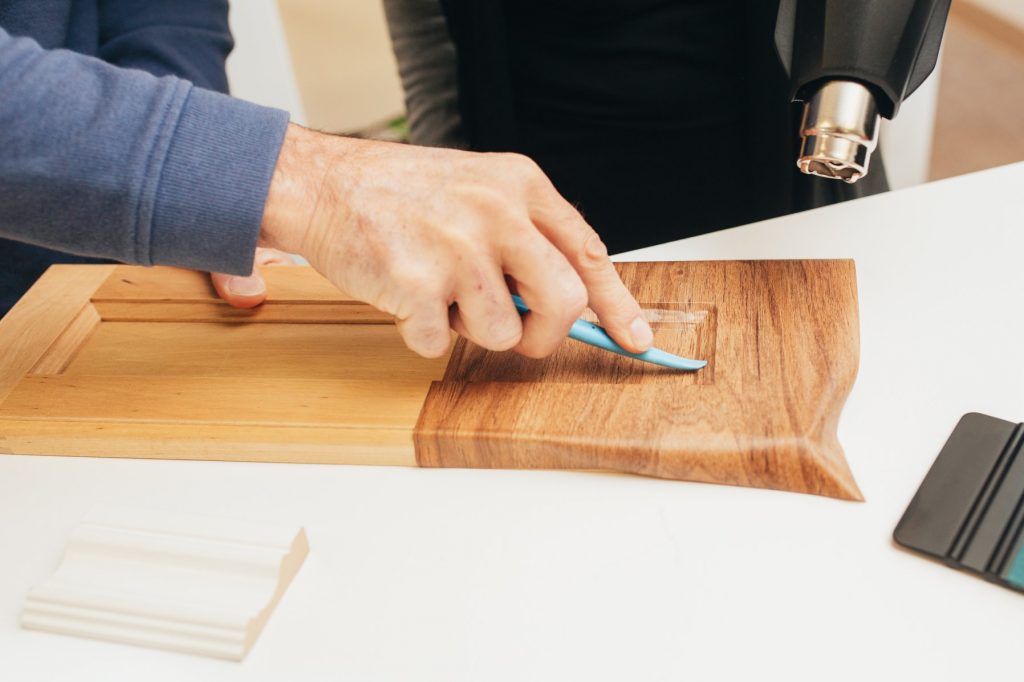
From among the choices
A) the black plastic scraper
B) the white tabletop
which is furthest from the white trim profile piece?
the black plastic scraper

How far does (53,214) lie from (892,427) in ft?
1.95

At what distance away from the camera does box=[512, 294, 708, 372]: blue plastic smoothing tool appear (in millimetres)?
671

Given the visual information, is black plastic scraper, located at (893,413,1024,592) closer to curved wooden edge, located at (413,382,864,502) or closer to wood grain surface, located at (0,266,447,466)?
curved wooden edge, located at (413,382,864,502)

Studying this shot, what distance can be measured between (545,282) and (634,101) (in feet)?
1.69

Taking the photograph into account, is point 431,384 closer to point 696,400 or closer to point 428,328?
point 428,328

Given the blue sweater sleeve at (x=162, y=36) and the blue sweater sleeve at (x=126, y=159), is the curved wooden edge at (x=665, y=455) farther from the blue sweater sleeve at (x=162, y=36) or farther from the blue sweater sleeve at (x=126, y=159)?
the blue sweater sleeve at (x=162, y=36)

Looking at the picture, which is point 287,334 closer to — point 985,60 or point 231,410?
point 231,410

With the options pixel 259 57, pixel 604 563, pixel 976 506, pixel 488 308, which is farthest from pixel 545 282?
pixel 259 57

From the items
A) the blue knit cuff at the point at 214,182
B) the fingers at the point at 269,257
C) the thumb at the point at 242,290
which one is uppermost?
the blue knit cuff at the point at 214,182

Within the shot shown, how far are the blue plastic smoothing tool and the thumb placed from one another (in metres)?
0.26

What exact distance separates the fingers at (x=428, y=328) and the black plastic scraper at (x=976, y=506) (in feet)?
1.05

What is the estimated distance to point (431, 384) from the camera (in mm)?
697

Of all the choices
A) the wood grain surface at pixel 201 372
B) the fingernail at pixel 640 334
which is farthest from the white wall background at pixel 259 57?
Result: the fingernail at pixel 640 334

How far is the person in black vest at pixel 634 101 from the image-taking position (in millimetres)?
1018
